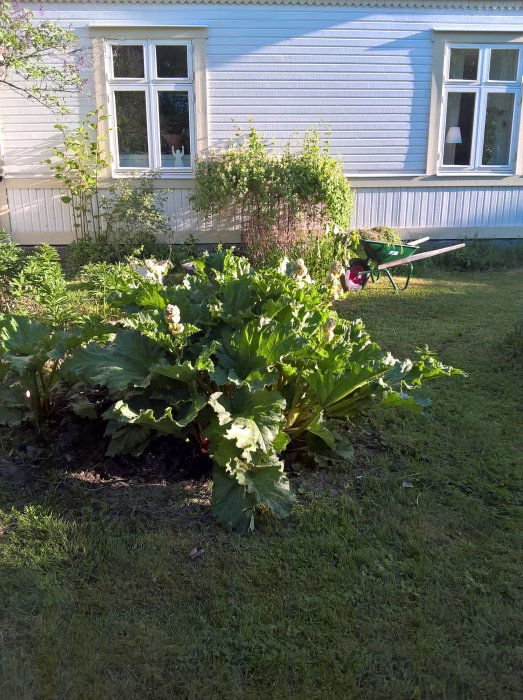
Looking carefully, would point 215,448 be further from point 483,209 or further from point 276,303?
point 483,209

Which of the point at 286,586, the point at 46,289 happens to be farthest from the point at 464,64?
the point at 286,586

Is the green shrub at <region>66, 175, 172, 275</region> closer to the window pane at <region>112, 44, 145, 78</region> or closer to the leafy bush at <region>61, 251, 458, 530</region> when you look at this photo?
the window pane at <region>112, 44, 145, 78</region>

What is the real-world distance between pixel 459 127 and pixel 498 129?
0.71 metres

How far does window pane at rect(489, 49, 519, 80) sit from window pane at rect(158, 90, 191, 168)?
4990 millimetres

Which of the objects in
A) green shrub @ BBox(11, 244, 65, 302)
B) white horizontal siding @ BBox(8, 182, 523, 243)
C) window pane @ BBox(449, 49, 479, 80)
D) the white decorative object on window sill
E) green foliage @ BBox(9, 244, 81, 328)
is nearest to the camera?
green foliage @ BBox(9, 244, 81, 328)

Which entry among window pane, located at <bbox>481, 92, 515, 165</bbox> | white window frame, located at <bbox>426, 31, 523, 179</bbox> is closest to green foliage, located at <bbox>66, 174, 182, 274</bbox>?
white window frame, located at <bbox>426, 31, 523, 179</bbox>

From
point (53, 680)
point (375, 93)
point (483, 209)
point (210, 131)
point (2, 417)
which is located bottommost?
point (53, 680)

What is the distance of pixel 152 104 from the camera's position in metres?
9.26

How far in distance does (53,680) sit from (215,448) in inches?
49.7

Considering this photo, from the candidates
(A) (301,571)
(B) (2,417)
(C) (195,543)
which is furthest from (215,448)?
(B) (2,417)

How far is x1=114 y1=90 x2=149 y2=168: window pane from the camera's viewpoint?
9320 mm

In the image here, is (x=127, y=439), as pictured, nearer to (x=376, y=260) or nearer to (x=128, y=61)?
(x=376, y=260)

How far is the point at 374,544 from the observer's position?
2877 mm

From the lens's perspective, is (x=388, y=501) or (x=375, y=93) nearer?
(x=388, y=501)
